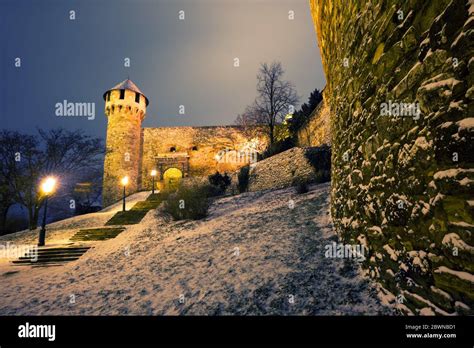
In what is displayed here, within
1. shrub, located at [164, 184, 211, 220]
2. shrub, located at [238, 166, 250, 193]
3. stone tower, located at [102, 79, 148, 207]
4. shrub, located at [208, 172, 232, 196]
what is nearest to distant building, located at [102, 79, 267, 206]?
stone tower, located at [102, 79, 148, 207]

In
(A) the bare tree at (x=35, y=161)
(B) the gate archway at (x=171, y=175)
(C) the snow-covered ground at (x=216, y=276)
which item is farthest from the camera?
(B) the gate archway at (x=171, y=175)

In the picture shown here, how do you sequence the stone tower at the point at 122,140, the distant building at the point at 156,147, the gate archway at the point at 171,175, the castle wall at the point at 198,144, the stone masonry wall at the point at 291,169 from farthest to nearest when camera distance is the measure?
the castle wall at the point at 198,144 → the gate archway at the point at 171,175 → the distant building at the point at 156,147 → the stone tower at the point at 122,140 → the stone masonry wall at the point at 291,169

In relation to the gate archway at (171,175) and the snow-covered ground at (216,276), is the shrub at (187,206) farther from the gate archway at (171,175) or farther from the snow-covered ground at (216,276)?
the gate archway at (171,175)

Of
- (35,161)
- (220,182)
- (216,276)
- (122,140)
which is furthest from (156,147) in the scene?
(216,276)

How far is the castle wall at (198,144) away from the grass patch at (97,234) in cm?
1461

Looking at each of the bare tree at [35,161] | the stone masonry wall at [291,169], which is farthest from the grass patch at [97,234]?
the stone masonry wall at [291,169]

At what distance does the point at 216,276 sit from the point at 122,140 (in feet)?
73.5

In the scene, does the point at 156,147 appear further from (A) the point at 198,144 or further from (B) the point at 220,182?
(B) the point at 220,182

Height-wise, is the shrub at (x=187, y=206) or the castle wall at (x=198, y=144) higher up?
the castle wall at (x=198, y=144)

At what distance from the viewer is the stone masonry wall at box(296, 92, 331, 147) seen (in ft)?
46.0

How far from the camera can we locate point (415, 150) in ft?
6.18

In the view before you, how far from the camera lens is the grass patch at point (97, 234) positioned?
909cm

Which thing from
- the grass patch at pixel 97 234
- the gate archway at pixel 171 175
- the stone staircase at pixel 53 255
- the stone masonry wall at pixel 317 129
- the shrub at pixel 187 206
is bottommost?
the stone staircase at pixel 53 255
